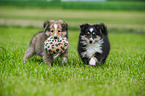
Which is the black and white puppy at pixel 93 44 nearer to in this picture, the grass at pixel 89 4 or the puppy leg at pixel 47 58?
the puppy leg at pixel 47 58

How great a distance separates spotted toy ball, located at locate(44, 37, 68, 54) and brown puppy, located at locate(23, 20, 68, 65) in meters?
0.11

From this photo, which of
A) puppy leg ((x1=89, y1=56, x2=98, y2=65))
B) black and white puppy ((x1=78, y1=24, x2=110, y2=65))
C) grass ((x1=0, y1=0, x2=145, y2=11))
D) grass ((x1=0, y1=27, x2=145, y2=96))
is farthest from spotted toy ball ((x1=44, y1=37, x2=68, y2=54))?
grass ((x1=0, y1=0, x2=145, y2=11))

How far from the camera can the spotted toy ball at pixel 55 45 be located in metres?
5.11

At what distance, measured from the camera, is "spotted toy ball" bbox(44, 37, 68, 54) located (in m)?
5.11

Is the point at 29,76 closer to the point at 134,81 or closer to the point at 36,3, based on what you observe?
the point at 134,81

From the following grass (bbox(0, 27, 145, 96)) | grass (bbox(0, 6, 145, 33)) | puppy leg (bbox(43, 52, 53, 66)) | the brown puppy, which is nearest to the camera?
grass (bbox(0, 27, 145, 96))

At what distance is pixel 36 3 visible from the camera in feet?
80.9

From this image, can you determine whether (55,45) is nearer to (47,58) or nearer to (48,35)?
(48,35)

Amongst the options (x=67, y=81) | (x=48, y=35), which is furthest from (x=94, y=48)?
(x=67, y=81)

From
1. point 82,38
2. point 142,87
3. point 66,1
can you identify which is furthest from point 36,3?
point 142,87

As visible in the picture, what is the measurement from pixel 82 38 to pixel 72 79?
5.03ft

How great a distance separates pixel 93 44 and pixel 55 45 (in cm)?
101

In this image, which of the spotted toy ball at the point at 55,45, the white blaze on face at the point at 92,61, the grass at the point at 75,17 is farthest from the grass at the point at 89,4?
the spotted toy ball at the point at 55,45

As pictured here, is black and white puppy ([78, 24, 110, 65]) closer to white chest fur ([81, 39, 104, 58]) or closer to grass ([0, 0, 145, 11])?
white chest fur ([81, 39, 104, 58])
